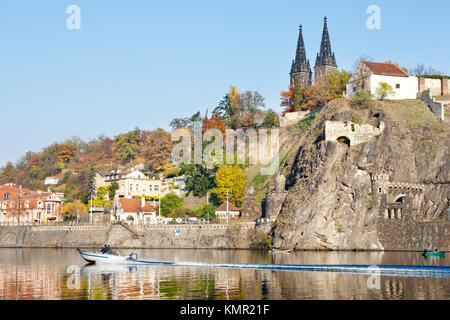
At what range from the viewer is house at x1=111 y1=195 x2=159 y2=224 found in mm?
104375

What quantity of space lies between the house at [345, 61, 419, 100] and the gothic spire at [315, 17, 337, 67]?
7855 centimetres

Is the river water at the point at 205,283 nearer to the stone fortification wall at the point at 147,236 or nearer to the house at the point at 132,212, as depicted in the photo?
the stone fortification wall at the point at 147,236

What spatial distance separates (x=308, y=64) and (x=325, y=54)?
223 inches

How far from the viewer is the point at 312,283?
46.8 metres

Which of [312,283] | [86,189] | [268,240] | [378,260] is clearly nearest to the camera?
[312,283]

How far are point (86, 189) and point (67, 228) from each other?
24.6m

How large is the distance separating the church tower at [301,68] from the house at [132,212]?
295 ft

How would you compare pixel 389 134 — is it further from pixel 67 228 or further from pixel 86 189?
pixel 86 189

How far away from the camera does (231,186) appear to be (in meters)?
107

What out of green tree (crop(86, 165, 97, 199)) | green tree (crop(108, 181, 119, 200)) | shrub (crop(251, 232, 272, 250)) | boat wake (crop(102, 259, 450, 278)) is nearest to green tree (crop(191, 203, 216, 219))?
shrub (crop(251, 232, 272, 250))

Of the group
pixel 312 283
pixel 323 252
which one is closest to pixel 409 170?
pixel 323 252

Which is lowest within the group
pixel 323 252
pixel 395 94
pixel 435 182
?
pixel 323 252

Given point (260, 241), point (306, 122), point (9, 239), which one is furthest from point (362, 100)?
point (9, 239)

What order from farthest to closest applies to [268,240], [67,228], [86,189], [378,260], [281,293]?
[86,189] → [67,228] → [268,240] → [378,260] → [281,293]
